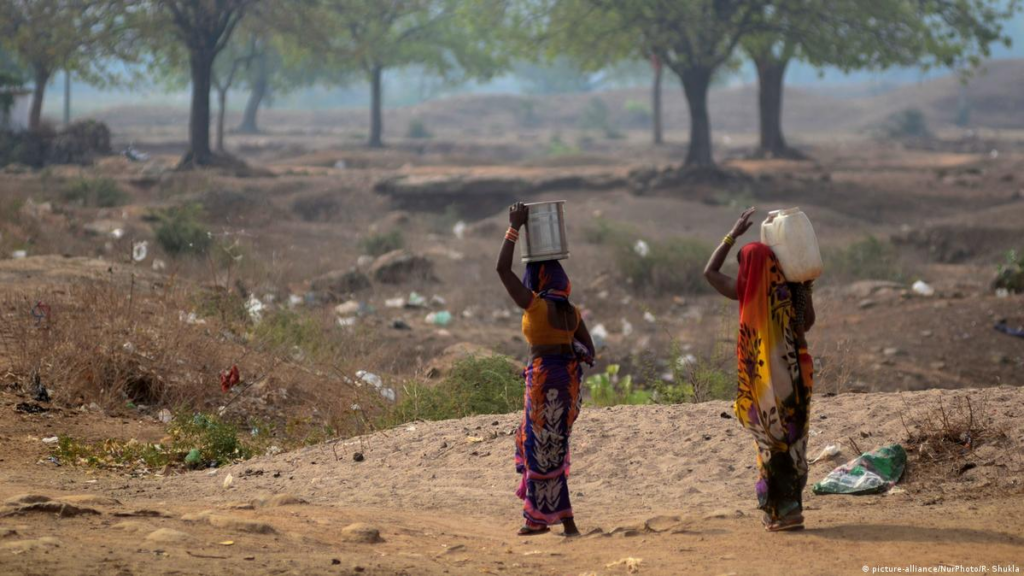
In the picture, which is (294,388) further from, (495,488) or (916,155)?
(916,155)

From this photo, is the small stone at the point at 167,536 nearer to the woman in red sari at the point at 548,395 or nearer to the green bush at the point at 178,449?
the woman in red sari at the point at 548,395

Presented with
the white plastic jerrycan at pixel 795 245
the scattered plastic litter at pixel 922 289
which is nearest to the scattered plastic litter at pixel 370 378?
the white plastic jerrycan at pixel 795 245

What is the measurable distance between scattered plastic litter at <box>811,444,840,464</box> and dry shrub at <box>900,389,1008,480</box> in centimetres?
35

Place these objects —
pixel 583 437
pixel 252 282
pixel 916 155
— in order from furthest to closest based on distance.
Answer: pixel 916 155 < pixel 252 282 < pixel 583 437

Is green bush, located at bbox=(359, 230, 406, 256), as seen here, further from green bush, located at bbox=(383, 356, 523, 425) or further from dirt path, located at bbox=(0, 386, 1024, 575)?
dirt path, located at bbox=(0, 386, 1024, 575)

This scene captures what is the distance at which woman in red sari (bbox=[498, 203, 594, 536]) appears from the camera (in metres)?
4.80

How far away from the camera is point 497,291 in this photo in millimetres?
14383

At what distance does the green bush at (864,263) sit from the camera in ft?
50.2

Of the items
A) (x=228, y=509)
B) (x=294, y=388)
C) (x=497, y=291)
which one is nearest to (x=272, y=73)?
(x=497, y=291)

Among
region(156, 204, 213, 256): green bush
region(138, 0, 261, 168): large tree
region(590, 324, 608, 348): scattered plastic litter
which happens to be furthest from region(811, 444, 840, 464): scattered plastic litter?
region(138, 0, 261, 168): large tree

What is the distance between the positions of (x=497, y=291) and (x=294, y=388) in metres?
6.14

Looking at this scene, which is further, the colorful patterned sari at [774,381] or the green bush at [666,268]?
the green bush at [666,268]

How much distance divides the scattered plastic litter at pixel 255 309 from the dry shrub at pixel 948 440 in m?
5.86

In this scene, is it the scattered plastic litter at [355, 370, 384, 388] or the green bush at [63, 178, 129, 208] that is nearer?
the scattered plastic litter at [355, 370, 384, 388]
